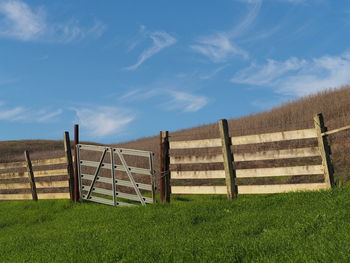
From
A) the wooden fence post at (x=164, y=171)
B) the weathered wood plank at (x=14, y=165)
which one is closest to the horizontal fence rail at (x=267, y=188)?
the wooden fence post at (x=164, y=171)

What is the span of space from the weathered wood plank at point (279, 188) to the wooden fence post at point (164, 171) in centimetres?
240

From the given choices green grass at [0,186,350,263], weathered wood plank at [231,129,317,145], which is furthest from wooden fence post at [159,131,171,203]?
weathered wood plank at [231,129,317,145]

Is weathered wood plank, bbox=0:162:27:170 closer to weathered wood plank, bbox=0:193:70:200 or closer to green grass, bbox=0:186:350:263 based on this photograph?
weathered wood plank, bbox=0:193:70:200

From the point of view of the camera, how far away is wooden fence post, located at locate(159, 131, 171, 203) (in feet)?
45.5

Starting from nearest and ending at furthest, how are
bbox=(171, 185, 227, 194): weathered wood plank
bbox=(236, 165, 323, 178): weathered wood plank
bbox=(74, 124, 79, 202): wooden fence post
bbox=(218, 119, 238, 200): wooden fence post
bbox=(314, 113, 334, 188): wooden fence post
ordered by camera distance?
bbox=(314, 113, 334, 188): wooden fence post, bbox=(236, 165, 323, 178): weathered wood plank, bbox=(218, 119, 238, 200): wooden fence post, bbox=(171, 185, 227, 194): weathered wood plank, bbox=(74, 124, 79, 202): wooden fence post

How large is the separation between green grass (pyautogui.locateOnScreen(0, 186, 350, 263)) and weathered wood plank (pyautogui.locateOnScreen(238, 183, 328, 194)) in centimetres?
32

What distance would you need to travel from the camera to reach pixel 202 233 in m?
8.81

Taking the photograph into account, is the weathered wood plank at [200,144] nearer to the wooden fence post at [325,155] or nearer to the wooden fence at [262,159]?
the wooden fence at [262,159]

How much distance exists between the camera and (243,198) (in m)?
12.8

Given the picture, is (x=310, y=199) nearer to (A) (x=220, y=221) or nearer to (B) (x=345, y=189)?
(B) (x=345, y=189)

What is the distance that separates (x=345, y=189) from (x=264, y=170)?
93.0 inches

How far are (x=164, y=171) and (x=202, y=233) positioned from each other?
5.25 metres

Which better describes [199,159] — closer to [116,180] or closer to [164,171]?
[164,171]

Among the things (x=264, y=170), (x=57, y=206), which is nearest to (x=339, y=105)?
(x=264, y=170)
